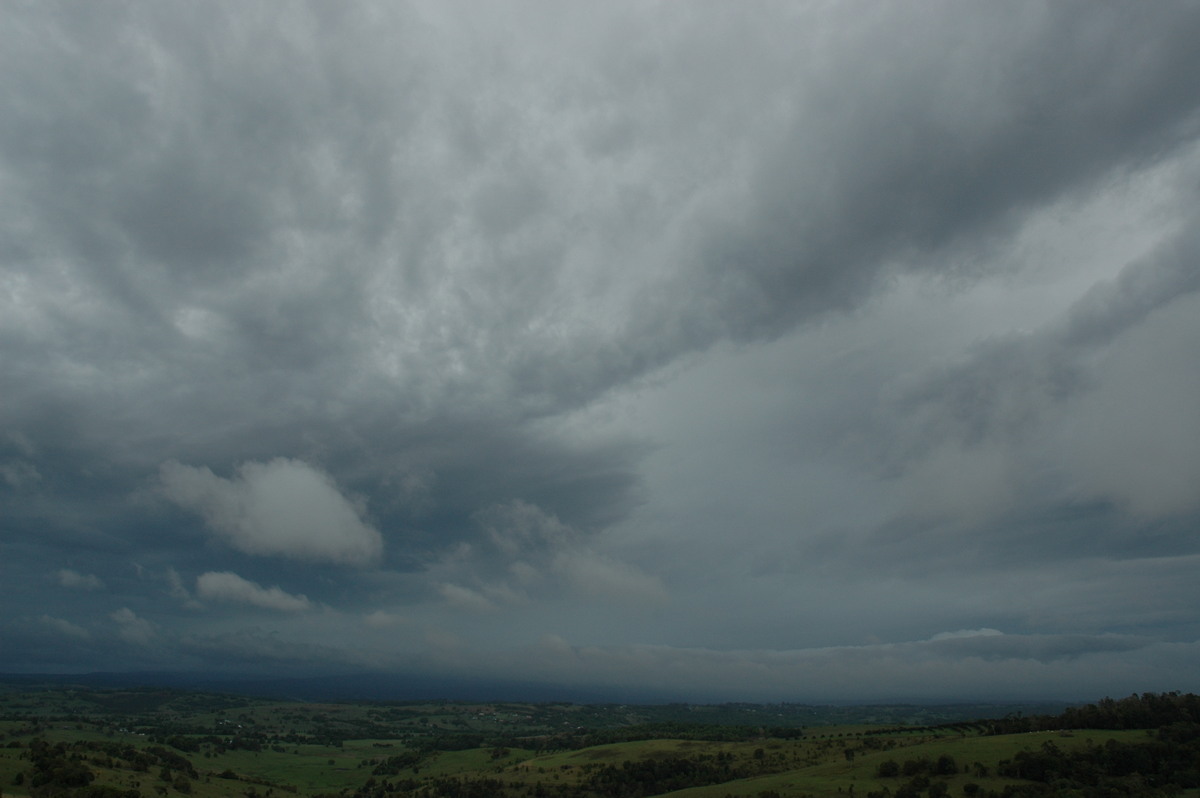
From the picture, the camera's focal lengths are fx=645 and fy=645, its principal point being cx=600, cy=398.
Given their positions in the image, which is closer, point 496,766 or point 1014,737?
point 1014,737

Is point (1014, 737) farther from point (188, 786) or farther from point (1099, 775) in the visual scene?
point (188, 786)

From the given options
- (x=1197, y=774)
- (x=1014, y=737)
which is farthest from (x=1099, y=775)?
(x=1014, y=737)

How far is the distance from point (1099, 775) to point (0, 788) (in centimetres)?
14943

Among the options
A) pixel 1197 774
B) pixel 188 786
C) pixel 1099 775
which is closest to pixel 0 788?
pixel 188 786

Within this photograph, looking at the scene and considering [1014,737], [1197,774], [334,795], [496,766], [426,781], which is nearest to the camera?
[1197,774]

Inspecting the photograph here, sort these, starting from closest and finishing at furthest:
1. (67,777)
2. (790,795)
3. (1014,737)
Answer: (790,795)
(67,777)
(1014,737)

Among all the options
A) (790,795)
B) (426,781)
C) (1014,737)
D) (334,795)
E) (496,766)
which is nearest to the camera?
(790,795)

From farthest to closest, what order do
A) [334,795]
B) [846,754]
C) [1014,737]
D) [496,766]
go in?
1. [496,766]
2. [334,795]
3. [846,754]
4. [1014,737]

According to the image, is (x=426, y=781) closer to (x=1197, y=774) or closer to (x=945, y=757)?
(x=945, y=757)

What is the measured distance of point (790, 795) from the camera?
91.4 m

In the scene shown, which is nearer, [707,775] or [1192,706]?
[1192,706]

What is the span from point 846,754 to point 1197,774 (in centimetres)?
6149

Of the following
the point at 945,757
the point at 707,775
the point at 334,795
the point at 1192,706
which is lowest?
the point at 334,795

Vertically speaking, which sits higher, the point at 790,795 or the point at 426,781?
the point at 790,795
